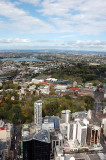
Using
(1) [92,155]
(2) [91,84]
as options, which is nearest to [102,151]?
(1) [92,155]

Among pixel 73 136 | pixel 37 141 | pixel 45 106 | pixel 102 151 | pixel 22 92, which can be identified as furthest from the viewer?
pixel 22 92

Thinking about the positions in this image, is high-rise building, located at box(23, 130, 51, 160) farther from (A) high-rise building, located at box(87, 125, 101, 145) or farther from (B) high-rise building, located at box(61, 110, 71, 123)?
(B) high-rise building, located at box(61, 110, 71, 123)

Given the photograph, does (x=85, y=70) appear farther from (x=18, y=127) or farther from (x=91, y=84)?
(x=18, y=127)

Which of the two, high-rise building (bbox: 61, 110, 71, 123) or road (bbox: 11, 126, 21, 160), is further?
high-rise building (bbox: 61, 110, 71, 123)

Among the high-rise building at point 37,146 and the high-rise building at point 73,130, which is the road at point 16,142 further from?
the high-rise building at point 73,130

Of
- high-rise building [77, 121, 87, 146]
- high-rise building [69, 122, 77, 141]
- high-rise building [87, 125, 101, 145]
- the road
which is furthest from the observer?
high-rise building [69, 122, 77, 141]

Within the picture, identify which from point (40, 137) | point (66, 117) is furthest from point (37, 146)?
point (66, 117)

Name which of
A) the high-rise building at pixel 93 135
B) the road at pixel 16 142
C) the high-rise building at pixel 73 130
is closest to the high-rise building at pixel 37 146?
the road at pixel 16 142

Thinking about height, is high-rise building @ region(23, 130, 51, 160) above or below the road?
above

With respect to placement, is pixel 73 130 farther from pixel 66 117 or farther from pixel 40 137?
pixel 40 137

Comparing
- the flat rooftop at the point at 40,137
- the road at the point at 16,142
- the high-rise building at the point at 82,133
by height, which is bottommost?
the road at the point at 16,142

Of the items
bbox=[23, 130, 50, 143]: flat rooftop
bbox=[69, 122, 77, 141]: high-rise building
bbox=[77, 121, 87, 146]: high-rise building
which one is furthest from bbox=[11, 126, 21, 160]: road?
bbox=[77, 121, 87, 146]: high-rise building
